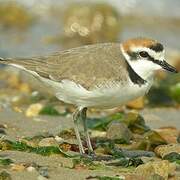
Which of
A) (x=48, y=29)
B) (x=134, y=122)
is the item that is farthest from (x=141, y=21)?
(x=134, y=122)

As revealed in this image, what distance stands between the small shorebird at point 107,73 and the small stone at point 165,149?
0.66 meters

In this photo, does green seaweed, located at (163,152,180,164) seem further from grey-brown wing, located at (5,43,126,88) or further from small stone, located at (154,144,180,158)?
→ grey-brown wing, located at (5,43,126,88)

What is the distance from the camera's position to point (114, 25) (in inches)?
619

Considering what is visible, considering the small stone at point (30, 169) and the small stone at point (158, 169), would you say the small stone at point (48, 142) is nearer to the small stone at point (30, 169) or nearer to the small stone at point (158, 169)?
the small stone at point (30, 169)

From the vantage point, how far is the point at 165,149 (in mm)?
6246

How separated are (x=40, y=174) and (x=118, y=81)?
4.25 ft

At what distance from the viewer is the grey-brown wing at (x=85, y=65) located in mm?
5855

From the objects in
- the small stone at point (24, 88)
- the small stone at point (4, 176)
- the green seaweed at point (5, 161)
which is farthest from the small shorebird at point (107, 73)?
the small stone at point (24, 88)

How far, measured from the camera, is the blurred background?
14461 mm

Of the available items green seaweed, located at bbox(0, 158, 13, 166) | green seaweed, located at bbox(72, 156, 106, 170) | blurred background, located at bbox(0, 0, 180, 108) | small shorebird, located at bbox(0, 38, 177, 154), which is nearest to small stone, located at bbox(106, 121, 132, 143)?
small shorebird, located at bbox(0, 38, 177, 154)

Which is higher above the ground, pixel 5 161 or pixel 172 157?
pixel 5 161

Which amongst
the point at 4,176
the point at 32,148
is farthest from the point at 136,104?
the point at 4,176

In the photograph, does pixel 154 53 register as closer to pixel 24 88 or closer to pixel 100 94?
pixel 100 94

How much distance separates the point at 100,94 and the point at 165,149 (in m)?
0.96
